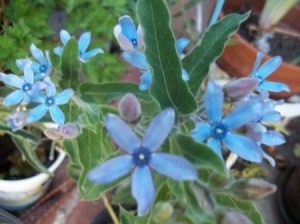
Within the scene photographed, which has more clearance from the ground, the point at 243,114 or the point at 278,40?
the point at 243,114

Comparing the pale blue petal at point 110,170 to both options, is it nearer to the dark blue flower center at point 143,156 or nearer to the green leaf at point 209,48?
the dark blue flower center at point 143,156

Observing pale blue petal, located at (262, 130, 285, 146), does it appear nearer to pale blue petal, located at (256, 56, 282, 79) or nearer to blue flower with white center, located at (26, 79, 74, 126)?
pale blue petal, located at (256, 56, 282, 79)

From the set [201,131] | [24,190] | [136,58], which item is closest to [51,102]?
[136,58]

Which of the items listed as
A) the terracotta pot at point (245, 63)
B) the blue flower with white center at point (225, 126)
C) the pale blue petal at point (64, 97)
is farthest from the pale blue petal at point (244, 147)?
the terracotta pot at point (245, 63)

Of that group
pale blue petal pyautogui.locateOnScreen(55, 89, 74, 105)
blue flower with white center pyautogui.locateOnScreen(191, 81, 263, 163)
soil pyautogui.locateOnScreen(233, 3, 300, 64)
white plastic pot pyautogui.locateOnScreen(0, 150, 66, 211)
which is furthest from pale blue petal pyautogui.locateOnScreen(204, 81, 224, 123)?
soil pyautogui.locateOnScreen(233, 3, 300, 64)

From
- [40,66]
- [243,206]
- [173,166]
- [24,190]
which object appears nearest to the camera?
[173,166]

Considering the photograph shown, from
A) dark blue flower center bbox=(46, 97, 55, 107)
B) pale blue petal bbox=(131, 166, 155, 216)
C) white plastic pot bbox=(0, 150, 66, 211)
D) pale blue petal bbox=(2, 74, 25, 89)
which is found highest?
pale blue petal bbox=(131, 166, 155, 216)

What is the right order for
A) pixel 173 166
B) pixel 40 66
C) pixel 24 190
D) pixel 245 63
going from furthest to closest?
pixel 245 63
pixel 24 190
pixel 40 66
pixel 173 166

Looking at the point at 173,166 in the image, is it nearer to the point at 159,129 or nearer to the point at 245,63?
the point at 159,129
